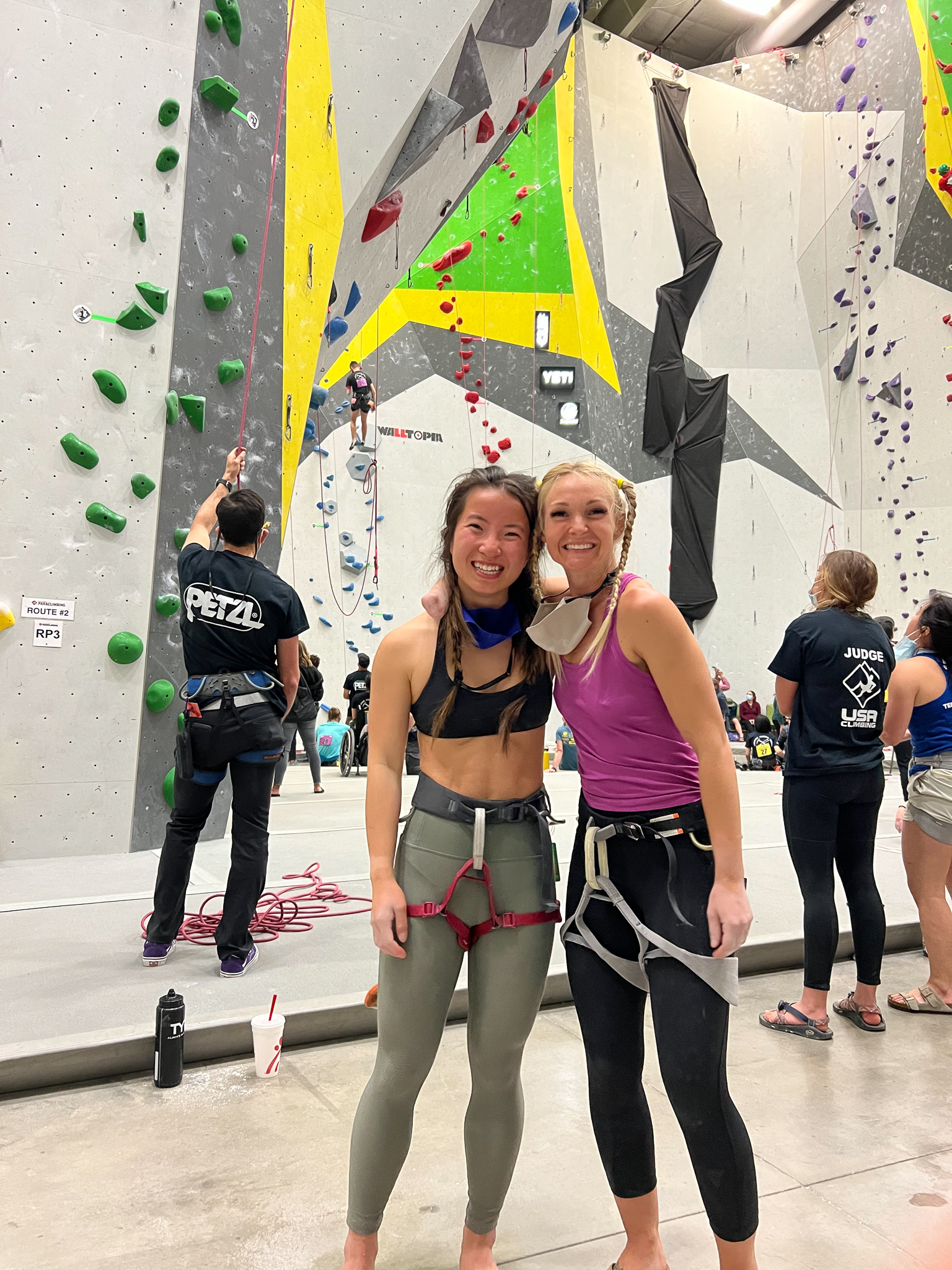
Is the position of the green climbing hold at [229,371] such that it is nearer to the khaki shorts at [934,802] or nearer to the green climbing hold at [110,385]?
the green climbing hold at [110,385]

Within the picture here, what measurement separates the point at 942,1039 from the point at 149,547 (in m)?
4.27

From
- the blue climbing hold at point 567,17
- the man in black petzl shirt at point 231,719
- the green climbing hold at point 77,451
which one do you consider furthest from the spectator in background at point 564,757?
the man in black petzl shirt at point 231,719

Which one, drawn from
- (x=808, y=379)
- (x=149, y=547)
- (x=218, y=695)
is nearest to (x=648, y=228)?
(x=808, y=379)

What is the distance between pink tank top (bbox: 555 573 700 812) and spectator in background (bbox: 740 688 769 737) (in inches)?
478

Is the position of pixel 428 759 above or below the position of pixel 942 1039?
above

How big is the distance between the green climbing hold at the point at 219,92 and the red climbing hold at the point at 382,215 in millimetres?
1086

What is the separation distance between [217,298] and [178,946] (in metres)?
3.49

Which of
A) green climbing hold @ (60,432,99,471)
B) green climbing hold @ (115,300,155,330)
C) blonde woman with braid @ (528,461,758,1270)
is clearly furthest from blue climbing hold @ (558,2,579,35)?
blonde woman with braid @ (528,461,758,1270)

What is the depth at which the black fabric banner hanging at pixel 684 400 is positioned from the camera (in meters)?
13.9

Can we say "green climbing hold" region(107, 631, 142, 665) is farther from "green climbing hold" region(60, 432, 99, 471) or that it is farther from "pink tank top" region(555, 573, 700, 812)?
"pink tank top" region(555, 573, 700, 812)

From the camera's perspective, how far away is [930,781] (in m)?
3.11

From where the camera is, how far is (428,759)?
1.61 m

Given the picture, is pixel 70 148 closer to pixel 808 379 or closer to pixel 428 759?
pixel 428 759

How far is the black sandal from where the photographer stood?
288 centimetres
